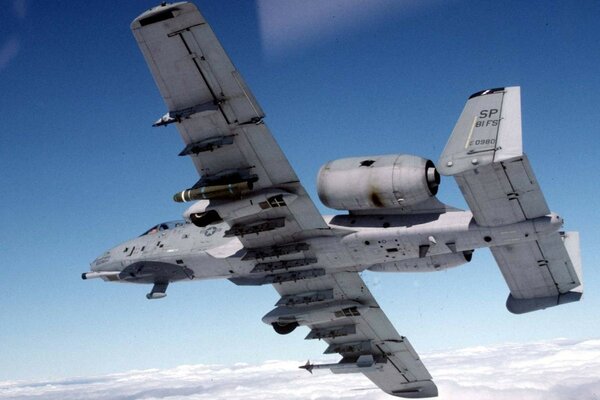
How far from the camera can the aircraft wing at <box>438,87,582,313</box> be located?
15500 mm

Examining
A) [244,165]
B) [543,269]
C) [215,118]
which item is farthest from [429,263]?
[215,118]

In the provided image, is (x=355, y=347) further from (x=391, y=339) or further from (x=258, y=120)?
(x=258, y=120)

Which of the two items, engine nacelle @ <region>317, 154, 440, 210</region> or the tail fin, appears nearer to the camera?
the tail fin

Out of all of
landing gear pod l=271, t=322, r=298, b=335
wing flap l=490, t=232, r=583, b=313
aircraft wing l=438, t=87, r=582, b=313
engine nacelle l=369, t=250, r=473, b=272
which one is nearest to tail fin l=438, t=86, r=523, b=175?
aircraft wing l=438, t=87, r=582, b=313

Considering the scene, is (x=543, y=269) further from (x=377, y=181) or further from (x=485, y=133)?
(x=377, y=181)

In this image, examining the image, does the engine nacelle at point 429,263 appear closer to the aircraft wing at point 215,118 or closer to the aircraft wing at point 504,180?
the aircraft wing at point 504,180

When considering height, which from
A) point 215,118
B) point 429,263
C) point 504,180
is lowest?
point 429,263

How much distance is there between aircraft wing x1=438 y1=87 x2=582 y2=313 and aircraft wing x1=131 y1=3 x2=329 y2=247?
551 cm

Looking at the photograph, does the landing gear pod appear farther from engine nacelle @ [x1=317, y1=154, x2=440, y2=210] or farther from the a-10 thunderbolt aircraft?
engine nacelle @ [x1=317, y1=154, x2=440, y2=210]

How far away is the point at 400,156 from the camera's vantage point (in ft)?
60.1

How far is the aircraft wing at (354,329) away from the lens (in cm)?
2456

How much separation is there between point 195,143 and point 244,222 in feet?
12.9

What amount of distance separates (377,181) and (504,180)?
3.99 m

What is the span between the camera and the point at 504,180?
16094mm
